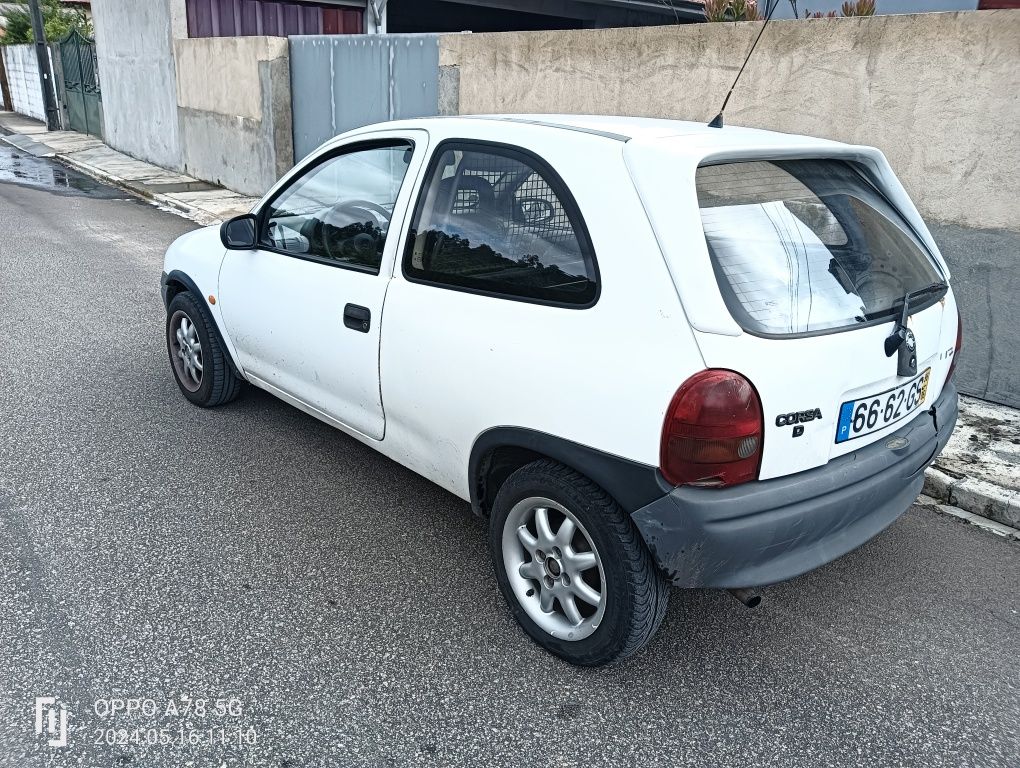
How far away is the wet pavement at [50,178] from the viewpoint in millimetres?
13680

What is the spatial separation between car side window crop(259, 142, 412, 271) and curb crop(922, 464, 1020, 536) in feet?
9.07

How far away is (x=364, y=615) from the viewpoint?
3.07m

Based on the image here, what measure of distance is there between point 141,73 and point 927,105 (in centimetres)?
1498

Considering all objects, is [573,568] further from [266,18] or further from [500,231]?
[266,18]

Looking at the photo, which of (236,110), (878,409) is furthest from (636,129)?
(236,110)

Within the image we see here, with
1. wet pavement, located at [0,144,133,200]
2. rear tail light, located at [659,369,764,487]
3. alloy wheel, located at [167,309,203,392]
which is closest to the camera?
rear tail light, located at [659,369,764,487]

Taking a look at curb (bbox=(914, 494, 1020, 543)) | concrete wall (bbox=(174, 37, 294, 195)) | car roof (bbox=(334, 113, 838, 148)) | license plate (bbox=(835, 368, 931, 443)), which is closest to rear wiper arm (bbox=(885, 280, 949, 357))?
license plate (bbox=(835, 368, 931, 443))

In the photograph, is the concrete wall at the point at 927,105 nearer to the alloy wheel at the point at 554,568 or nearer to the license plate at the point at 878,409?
the license plate at the point at 878,409

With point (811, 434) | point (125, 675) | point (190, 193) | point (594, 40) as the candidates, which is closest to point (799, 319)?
point (811, 434)

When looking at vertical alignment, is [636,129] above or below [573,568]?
above

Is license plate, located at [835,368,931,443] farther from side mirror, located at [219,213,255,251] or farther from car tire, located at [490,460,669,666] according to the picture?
side mirror, located at [219,213,255,251]

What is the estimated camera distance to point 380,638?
2.94 meters

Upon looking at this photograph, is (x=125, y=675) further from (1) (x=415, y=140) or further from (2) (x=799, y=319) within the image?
(2) (x=799, y=319)

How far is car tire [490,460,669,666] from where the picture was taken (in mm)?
2564
